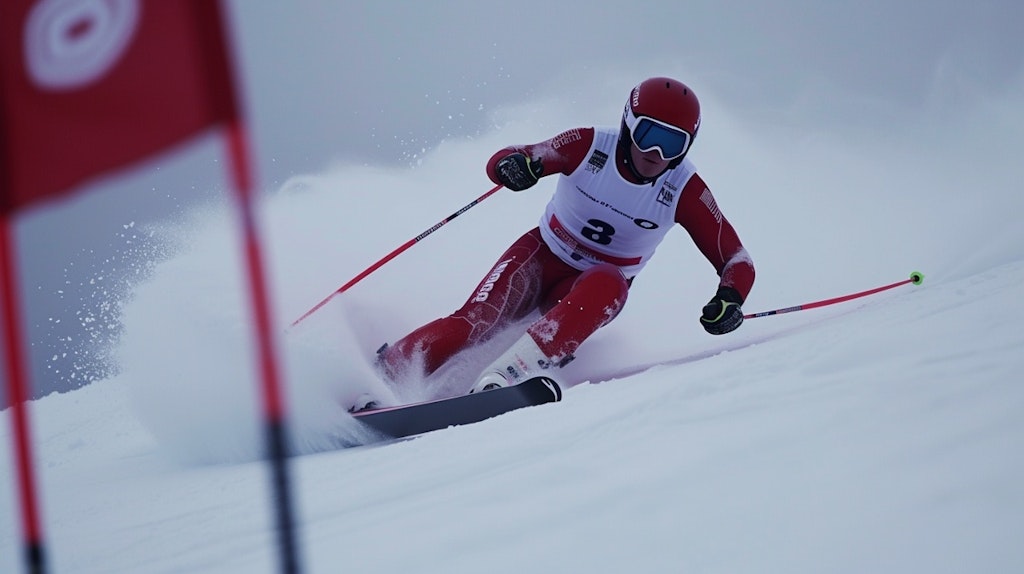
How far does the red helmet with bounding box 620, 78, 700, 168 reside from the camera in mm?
2844

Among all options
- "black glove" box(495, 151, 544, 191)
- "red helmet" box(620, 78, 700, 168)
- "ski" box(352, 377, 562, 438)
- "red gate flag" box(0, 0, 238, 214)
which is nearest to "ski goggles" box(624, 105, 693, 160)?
"red helmet" box(620, 78, 700, 168)

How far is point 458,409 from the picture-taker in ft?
7.70

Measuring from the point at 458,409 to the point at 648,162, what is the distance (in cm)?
125

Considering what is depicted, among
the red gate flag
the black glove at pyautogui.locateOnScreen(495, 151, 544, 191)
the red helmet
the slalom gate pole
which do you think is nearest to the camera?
the red gate flag

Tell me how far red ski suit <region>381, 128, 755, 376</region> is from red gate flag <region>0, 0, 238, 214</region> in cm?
176

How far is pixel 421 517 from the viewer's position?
126 cm

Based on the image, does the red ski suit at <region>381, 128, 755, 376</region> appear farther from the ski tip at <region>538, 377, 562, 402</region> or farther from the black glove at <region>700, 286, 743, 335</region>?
the ski tip at <region>538, 377, 562, 402</region>

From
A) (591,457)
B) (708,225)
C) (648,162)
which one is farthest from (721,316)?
Answer: (591,457)

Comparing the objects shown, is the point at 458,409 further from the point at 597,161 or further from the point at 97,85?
the point at 97,85

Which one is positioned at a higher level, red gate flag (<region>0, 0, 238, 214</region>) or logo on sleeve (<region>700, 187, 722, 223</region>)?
red gate flag (<region>0, 0, 238, 214</region>)

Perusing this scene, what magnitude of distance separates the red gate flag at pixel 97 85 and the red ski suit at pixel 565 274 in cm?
176

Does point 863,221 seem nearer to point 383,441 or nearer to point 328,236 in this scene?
point 328,236

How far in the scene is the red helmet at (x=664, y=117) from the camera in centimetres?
284

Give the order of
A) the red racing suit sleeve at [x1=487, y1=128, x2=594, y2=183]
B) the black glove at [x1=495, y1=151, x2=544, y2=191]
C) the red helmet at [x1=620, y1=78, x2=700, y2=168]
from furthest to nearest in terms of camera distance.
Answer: the red racing suit sleeve at [x1=487, y1=128, x2=594, y2=183] < the black glove at [x1=495, y1=151, x2=544, y2=191] < the red helmet at [x1=620, y1=78, x2=700, y2=168]
